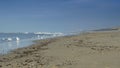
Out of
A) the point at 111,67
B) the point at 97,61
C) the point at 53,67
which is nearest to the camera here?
the point at 111,67

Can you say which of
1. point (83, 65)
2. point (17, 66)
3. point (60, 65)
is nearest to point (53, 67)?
point (60, 65)

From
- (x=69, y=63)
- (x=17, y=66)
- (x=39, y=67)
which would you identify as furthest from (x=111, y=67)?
(x=17, y=66)

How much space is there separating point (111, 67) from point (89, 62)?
1.59m

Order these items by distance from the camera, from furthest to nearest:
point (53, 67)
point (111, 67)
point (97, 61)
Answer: point (97, 61) < point (53, 67) < point (111, 67)

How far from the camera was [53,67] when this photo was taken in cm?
1190

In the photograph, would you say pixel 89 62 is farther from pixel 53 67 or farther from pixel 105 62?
pixel 53 67

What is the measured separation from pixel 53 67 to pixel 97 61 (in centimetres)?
216

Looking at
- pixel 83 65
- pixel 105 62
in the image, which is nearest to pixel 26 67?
pixel 83 65

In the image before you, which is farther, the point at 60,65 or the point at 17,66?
the point at 17,66

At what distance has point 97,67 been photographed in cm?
1131

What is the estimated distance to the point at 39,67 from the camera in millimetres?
12055

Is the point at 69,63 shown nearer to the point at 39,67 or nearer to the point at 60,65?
the point at 60,65

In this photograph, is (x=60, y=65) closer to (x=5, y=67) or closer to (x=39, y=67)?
(x=39, y=67)

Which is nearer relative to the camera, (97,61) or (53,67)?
(53,67)
